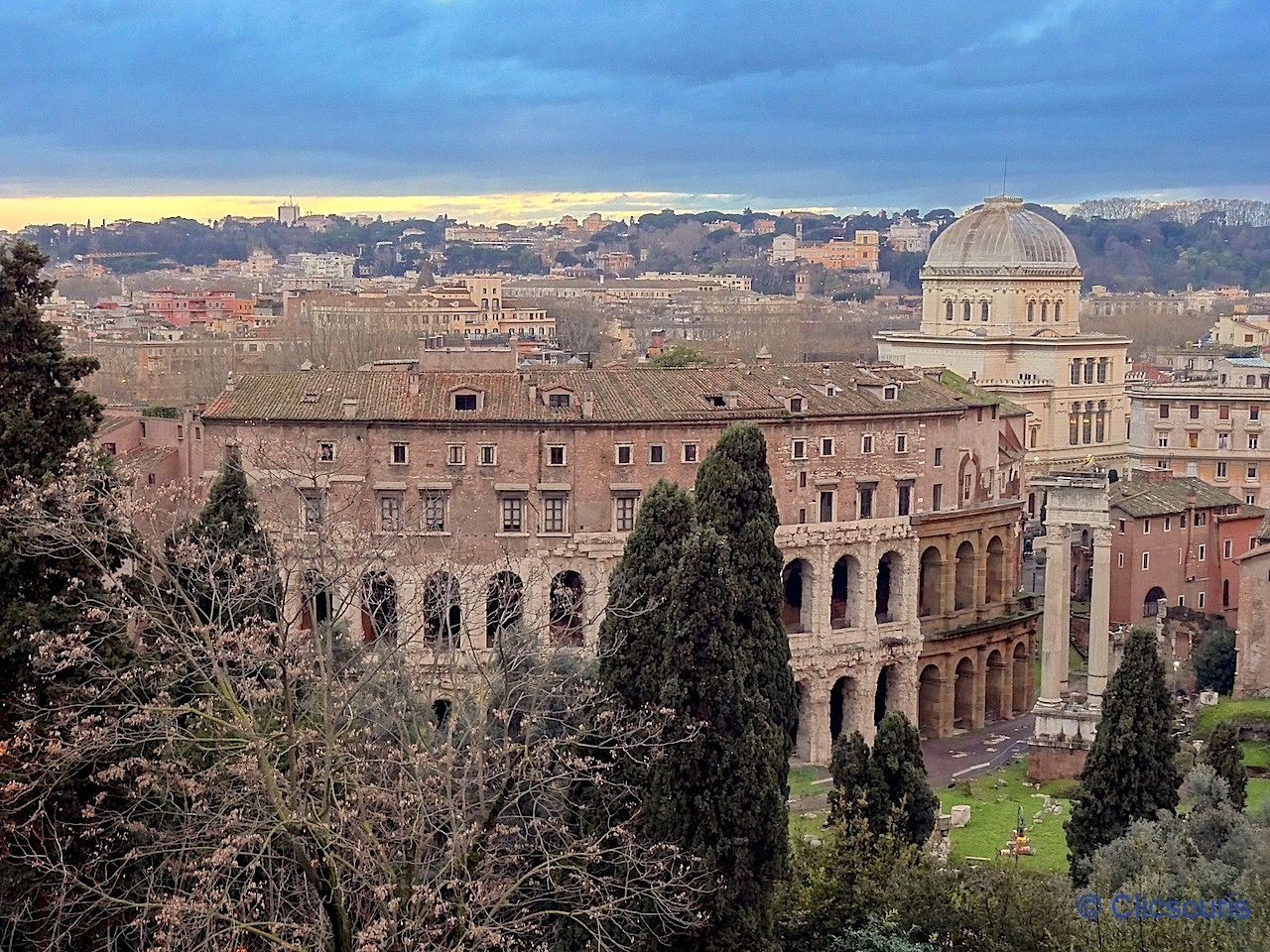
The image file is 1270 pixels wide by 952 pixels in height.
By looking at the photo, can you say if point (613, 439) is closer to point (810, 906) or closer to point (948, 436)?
point (948, 436)

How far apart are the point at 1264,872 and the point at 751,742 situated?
702 centimetres

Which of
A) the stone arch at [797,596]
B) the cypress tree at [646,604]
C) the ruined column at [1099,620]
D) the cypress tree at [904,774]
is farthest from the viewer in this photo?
the stone arch at [797,596]

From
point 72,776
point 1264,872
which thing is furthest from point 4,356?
point 1264,872

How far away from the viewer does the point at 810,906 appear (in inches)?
1062

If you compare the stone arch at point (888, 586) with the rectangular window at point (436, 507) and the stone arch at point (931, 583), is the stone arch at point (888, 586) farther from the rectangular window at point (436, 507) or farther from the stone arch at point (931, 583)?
the rectangular window at point (436, 507)

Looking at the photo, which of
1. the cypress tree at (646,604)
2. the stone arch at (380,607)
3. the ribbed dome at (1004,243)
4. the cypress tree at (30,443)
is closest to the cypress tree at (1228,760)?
the cypress tree at (646,604)

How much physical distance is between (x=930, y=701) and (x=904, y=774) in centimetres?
1824

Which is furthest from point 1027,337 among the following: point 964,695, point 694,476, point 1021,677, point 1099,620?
point 694,476

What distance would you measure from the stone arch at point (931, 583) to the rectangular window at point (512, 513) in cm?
1232

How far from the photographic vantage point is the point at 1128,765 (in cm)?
3238

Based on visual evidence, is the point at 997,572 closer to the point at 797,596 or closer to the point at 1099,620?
the point at 797,596

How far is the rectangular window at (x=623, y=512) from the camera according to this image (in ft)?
150

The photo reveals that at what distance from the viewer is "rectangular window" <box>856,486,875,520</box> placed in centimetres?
4922

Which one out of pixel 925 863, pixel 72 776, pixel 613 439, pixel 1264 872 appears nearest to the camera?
pixel 72 776
